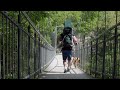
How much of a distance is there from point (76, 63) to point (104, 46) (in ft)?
38.3

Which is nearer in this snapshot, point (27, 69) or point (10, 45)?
point (10, 45)

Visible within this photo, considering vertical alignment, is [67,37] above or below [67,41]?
above

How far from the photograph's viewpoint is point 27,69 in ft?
28.1
